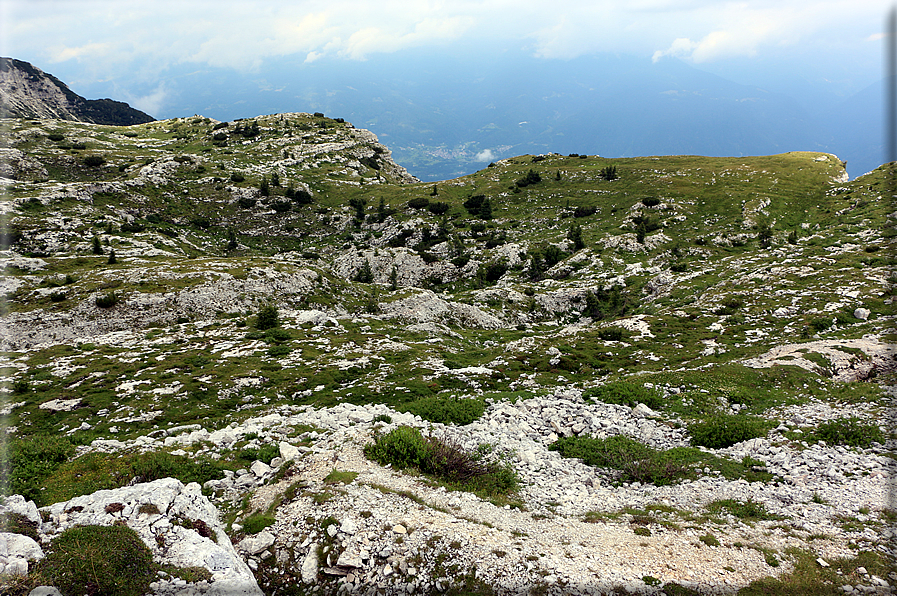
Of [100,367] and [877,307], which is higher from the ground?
[877,307]

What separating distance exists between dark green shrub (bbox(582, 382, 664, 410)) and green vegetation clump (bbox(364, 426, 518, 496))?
26.2 ft

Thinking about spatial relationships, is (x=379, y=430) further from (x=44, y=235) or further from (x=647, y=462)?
(x=44, y=235)

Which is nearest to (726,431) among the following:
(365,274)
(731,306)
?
(731,306)

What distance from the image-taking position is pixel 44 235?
1770 inches

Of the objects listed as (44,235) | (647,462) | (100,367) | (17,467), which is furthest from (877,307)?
(44,235)

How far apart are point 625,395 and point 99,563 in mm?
19843

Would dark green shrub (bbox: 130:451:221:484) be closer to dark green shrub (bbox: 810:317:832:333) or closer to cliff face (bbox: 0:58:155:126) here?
dark green shrub (bbox: 810:317:832:333)

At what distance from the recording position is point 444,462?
13.0m

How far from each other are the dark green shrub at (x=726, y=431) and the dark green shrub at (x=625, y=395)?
2.48 meters

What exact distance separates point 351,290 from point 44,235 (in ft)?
132

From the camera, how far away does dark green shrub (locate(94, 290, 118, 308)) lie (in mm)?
30609

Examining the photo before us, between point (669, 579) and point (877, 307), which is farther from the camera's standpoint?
point (877, 307)

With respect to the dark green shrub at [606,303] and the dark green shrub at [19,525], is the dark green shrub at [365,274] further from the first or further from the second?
the dark green shrub at [19,525]

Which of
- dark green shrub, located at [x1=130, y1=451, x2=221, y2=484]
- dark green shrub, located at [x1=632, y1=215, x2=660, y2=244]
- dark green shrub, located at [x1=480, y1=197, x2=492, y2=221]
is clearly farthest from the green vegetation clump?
dark green shrub, located at [x1=480, y1=197, x2=492, y2=221]
